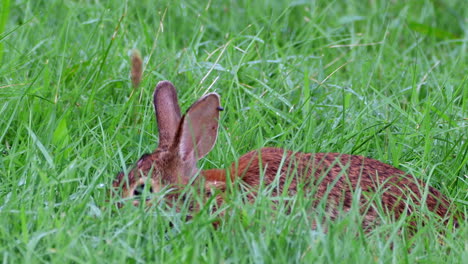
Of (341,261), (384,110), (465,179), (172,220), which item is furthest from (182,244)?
(384,110)

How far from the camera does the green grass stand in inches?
135

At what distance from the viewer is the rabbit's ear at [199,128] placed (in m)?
4.08

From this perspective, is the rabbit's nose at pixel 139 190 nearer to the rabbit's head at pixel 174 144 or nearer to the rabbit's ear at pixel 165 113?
the rabbit's head at pixel 174 144

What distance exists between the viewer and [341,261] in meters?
3.35

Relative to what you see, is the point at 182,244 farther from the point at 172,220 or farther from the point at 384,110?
the point at 384,110

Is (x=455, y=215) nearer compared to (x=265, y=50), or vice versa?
(x=455, y=215)

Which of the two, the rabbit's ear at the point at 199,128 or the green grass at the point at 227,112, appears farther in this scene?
the rabbit's ear at the point at 199,128

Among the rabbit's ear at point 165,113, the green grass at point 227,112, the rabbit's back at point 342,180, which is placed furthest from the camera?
the rabbit's ear at point 165,113

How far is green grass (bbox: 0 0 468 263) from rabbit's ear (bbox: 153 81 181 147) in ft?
0.64

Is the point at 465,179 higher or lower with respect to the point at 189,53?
lower

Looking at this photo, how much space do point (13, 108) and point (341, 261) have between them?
78.1 inches

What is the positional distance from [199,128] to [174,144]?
0.13 metres

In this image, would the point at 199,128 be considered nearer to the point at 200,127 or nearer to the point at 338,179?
the point at 200,127

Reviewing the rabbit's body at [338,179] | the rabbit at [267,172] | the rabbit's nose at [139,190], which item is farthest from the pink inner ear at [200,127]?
the rabbit's nose at [139,190]
